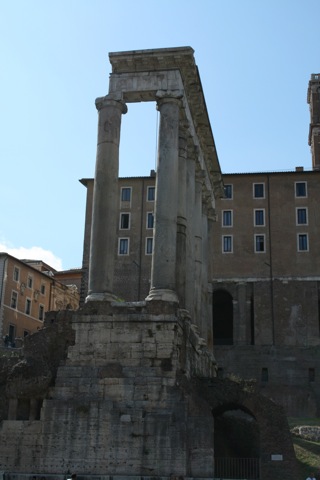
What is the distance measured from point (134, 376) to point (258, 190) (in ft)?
116

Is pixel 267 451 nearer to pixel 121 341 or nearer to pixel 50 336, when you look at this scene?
pixel 121 341

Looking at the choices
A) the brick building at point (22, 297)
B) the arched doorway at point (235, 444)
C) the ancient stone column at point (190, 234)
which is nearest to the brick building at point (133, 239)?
the brick building at point (22, 297)

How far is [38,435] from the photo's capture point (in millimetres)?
20375

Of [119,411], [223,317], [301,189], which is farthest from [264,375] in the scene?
[119,411]

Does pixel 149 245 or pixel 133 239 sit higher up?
pixel 133 239

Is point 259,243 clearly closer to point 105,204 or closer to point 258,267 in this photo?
point 258,267

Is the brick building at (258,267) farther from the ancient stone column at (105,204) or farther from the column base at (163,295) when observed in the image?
the ancient stone column at (105,204)

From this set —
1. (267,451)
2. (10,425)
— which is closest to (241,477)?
(267,451)

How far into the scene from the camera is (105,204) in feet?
76.6

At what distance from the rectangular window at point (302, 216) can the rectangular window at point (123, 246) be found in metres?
13.2

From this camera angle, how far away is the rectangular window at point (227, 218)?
54.3 meters

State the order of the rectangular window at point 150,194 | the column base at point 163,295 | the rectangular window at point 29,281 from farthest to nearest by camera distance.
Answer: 1. the rectangular window at point 29,281
2. the rectangular window at point 150,194
3. the column base at point 163,295

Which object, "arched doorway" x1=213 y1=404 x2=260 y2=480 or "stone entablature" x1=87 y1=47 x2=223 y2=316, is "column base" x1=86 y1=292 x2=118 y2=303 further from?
"arched doorway" x1=213 y1=404 x2=260 y2=480

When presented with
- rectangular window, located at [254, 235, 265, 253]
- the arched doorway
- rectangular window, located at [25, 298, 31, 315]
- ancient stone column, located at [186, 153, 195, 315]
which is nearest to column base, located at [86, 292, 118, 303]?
ancient stone column, located at [186, 153, 195, 315]
